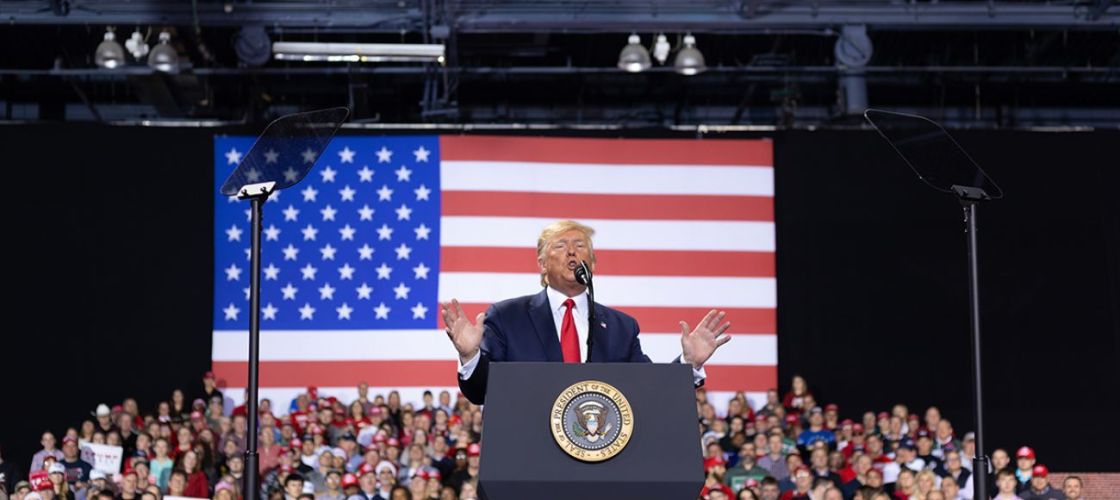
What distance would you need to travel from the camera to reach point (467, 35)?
14.4 m

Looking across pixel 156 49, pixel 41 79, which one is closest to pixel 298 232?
pixel 156 49

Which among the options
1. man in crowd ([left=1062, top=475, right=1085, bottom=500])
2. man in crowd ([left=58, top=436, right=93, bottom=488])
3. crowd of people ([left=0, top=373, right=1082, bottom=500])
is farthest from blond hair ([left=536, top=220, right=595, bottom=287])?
man in crowd ([left=58, top=436, right=93, bottom=488])

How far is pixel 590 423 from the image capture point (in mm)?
2961

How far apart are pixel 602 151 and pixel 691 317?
189 centimetres

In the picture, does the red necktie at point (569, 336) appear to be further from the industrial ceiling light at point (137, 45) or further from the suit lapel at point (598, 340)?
the industrial ceiling light at point (137, 45)

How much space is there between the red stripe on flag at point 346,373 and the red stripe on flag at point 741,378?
98.9 inches

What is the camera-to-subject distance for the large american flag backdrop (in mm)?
13070

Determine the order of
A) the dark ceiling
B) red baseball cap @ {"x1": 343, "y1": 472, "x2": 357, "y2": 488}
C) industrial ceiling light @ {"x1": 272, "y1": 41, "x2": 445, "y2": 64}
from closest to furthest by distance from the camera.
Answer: red baseball cap @ {"x1": 343, "y1": 472, "x2": 357, "y2": 488}
industrial ceiling light @ {"x1": 272, "y1": 41, "x2": 445, "y2": 64}
the dark ceiling

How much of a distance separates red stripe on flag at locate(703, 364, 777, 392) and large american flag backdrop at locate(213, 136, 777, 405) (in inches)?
0.5

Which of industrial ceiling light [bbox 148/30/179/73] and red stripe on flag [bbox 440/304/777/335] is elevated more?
industrial ceiling light [bbox 148/30/179/73]

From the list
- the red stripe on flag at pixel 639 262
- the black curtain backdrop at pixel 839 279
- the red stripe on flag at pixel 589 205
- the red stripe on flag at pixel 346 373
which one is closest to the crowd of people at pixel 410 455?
the red stripe on flag at pixel 346 373

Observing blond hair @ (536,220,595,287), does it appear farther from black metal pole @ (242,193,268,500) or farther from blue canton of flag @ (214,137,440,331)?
blue canton of flag @ (214,137,440,331)

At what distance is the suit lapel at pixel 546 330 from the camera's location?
3641mm

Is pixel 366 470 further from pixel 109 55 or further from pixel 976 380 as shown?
pixel 976 380
